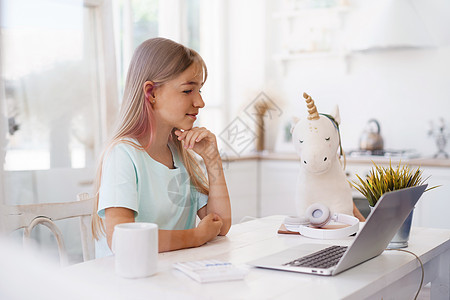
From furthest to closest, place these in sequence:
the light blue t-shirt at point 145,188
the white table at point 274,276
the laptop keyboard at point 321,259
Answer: the light blue t-shirt at point 145,188
the laptop keyboard at point 321,259
the white table at point 274,276

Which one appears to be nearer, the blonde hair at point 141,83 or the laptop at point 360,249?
the laptop at point 360,249

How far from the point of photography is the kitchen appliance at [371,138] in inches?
46.8

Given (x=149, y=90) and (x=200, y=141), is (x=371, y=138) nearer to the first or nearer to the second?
(x=200, y=141)

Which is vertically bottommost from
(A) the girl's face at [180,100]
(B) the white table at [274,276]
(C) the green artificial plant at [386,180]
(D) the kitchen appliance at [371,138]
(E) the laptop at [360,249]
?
(B) the white table at [274,276]

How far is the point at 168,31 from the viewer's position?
1016mm

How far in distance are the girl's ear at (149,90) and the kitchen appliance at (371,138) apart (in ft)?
1.52

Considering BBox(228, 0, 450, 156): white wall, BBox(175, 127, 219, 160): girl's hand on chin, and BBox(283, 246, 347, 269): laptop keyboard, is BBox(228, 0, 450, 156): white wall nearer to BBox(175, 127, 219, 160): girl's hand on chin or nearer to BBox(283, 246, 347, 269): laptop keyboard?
BBox(175, 127, 219, 160): girl's hand on chin

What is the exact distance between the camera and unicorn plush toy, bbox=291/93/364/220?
1.10 meters

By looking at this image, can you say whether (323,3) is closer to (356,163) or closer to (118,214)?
(356,163)

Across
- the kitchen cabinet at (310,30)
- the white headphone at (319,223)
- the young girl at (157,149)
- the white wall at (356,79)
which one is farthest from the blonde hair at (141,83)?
the white headphone at (319,223)

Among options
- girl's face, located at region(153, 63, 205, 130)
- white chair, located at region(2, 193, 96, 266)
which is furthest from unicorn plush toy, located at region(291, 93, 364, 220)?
white chair, located at region(2, 193, 96, 266)

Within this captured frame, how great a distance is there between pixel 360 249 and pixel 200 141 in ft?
1.29

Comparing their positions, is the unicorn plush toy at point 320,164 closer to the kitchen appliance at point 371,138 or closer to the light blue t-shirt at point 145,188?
the kitchen appliance at point 371,138

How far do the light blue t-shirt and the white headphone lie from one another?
205 millimetres
